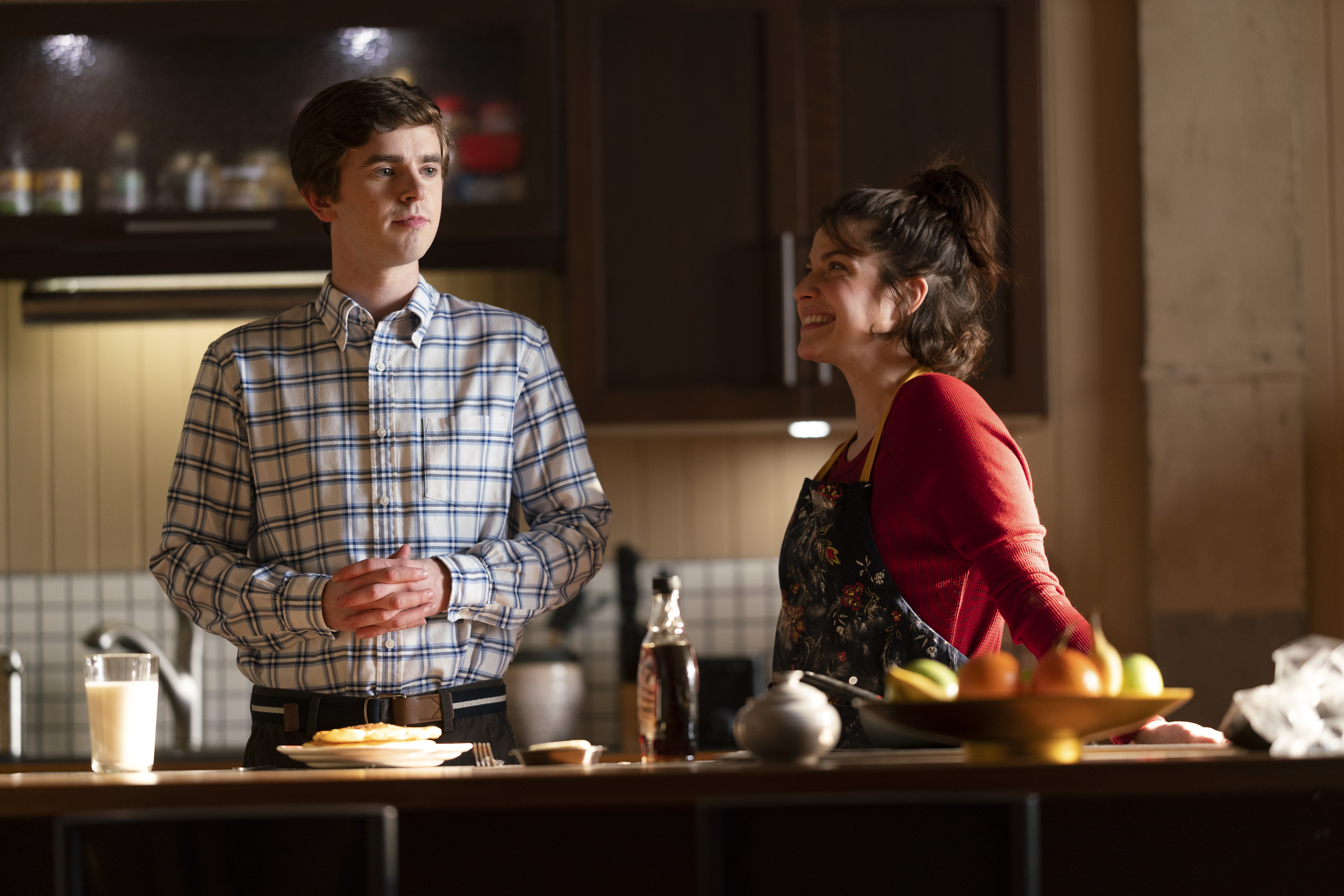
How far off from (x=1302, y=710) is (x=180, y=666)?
257 centimetres

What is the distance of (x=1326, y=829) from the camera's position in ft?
3.95

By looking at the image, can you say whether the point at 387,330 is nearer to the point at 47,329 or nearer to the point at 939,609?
the point at 939,609

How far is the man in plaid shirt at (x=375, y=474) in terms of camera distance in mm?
1727

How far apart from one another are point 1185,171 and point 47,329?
8.98ft

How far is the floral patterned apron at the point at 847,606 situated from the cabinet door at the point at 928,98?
4.08 ft

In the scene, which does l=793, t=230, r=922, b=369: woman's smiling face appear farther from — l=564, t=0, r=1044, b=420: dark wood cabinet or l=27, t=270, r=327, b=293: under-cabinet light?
l=27, t=270, r=327, b=293: under-cabinet light

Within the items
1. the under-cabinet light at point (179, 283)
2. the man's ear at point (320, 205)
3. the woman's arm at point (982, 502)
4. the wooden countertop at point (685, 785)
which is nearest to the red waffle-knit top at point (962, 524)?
the woman's arm at point (982, 502)

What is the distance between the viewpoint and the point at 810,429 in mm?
3070

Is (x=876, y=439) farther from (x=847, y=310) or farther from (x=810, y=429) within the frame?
(x=810, y=429)

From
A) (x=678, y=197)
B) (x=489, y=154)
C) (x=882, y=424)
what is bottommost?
(x=882, y=424)

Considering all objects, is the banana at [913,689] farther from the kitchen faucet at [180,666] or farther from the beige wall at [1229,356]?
the kitchen faucet at [180,666]

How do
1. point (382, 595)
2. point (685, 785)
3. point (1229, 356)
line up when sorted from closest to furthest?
1. point (685, 785)
2. point (382, 595)
3. point (1229, 356)

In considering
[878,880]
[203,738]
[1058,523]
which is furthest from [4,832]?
[1058,523]

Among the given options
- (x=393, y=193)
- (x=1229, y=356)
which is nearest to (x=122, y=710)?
(x=393, y=193)
